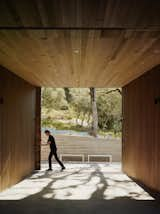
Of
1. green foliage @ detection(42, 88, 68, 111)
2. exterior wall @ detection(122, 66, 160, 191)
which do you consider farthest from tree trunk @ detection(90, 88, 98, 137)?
exterior wall @ detection(122, 66, 160, 191)

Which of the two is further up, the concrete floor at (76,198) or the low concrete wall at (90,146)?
the low concrete wall at (90,146)

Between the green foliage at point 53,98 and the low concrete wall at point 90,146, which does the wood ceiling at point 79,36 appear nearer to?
the low concrete wall at point 90,146

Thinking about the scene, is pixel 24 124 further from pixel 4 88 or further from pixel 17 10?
pixel 17 10

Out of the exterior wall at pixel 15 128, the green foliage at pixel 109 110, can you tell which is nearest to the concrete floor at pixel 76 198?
the exterior wall at pixel 15 128

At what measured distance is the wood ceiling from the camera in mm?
3254

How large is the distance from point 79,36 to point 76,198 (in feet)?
9.60

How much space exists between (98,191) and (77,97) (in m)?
14.4

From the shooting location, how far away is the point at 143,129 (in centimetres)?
758

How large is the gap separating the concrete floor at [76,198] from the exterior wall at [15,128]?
0.42m

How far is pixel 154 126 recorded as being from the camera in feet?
21.6

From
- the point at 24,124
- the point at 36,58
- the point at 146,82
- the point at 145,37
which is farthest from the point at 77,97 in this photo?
the point at 145,37

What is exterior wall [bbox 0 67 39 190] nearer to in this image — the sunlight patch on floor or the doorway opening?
the sunlight patch on floor

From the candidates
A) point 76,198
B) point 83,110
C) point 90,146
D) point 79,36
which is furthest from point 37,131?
point 83,110

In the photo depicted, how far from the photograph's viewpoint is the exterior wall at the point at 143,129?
21.1 ft
